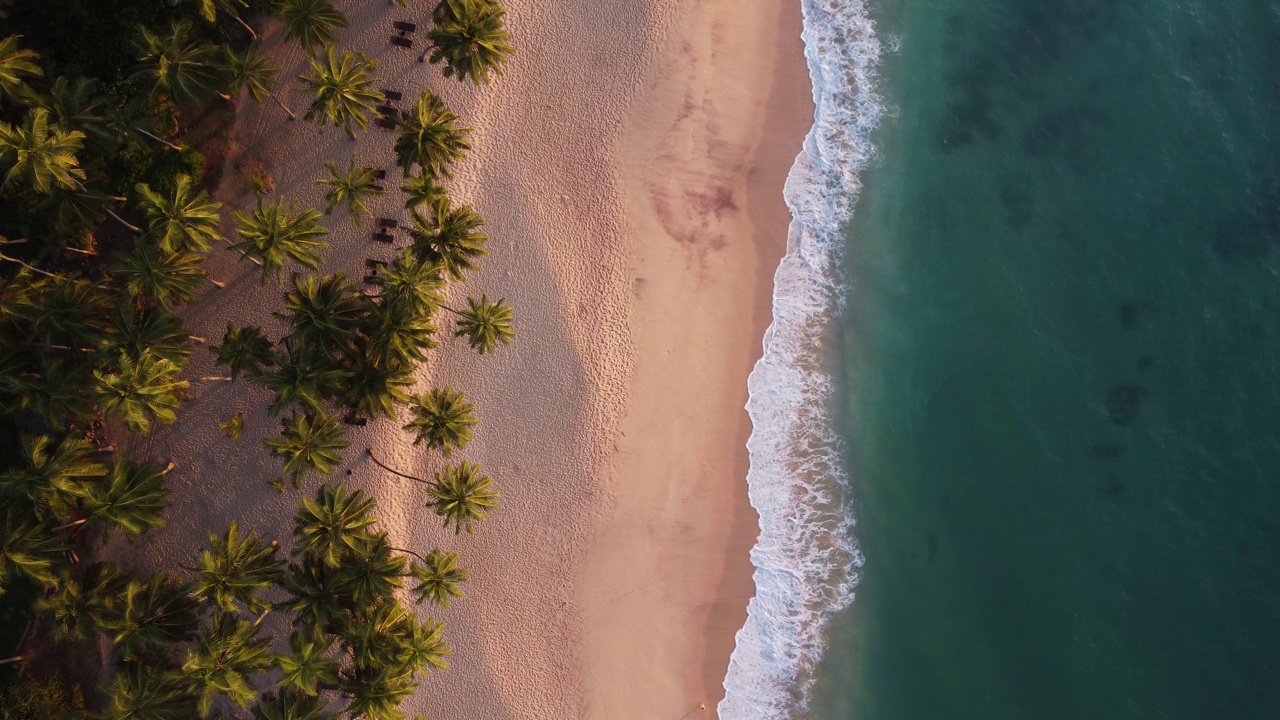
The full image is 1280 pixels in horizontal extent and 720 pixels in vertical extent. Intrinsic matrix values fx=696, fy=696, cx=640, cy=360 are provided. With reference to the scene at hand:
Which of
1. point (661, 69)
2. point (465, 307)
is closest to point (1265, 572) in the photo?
point (661, 69)

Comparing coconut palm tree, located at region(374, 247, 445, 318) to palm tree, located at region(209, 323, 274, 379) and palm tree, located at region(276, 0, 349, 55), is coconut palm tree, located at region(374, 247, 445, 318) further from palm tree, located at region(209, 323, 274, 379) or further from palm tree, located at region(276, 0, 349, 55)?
palm tree, located at region(276, 0, 349, 55)

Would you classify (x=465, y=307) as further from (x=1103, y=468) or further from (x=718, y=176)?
(x=1103, y=468)

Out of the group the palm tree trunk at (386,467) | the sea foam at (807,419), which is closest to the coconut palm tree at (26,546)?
the palm tree trunk at (386,467)

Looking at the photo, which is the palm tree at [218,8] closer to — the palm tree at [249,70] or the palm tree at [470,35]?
the palm tree at [249,70]

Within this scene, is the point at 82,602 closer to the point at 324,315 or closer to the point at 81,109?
the point at 324,315

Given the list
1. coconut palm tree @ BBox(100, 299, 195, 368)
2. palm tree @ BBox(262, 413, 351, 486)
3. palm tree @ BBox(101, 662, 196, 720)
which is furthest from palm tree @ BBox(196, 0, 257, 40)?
palm tree @ BBox(101, 662, 196, 720)
